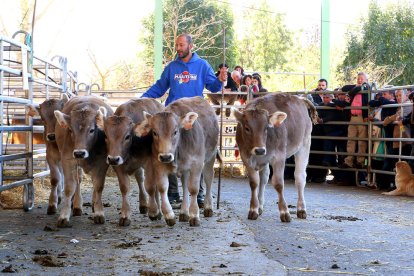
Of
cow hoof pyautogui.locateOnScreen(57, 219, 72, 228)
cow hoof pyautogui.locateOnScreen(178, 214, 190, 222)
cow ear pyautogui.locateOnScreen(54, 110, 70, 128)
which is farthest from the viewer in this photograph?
cow hoof pyautogui.locateOnScreen(178, 214, 190, 222)

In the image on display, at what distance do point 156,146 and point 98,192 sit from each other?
2.98 feet

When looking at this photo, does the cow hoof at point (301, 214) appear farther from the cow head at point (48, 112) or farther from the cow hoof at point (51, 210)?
the cow head at point (48, 112)

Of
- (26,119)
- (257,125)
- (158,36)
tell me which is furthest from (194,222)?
(158,36)

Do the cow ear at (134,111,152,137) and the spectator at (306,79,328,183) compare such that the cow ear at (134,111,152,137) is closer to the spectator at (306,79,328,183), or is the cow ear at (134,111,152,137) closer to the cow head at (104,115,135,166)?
the cow head at (104,115,135,166)

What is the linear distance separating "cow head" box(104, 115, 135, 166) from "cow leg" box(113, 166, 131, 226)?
356 mm

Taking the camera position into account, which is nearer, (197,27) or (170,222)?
(170,222)

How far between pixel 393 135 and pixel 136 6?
68.2 ft

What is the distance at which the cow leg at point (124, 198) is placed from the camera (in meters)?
8.15

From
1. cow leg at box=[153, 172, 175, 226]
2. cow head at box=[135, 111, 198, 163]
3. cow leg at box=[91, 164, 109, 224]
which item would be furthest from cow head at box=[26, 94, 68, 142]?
cow leg at box=[153, 172, 175, 226]

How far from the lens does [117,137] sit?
802 centimetres

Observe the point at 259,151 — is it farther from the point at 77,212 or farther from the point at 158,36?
the point at 158,36

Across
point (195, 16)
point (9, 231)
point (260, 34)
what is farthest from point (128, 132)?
point (260, 34)

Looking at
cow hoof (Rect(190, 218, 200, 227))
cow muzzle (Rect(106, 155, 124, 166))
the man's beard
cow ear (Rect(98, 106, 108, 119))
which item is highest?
the man's beard

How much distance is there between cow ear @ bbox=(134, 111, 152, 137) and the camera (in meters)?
8.12
